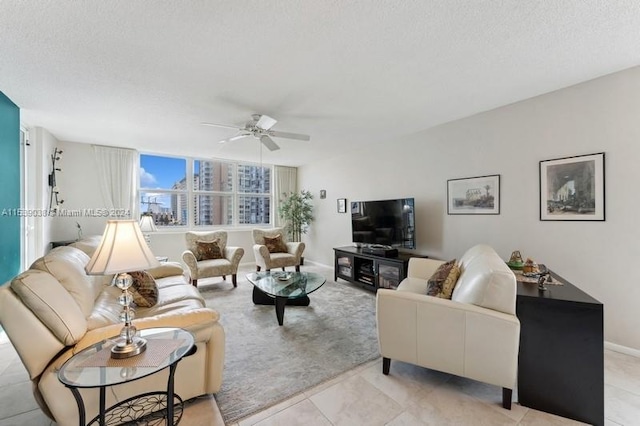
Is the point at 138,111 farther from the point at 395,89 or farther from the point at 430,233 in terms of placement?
the point at 430,233

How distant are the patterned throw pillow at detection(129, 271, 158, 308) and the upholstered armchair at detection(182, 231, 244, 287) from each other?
157 cm

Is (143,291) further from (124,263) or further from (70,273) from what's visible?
(124,263)

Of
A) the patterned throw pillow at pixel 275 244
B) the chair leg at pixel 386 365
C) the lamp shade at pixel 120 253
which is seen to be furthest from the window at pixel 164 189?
the chair leg at pixel 386 365

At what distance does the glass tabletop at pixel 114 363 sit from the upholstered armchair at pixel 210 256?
2593 millimetres

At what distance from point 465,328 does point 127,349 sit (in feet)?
6.18

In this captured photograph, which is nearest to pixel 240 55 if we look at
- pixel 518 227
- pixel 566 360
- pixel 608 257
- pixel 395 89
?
pixel 395 89

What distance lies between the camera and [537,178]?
269 cm

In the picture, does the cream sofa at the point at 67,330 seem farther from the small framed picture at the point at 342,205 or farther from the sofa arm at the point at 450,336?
the small framed picture at the point at 342,205

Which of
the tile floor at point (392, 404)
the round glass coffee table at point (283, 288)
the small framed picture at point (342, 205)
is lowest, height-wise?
the tile floor at point (392, 404)

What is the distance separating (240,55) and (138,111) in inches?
72.1

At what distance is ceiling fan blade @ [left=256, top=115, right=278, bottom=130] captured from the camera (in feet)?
8.79

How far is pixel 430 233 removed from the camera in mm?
3701

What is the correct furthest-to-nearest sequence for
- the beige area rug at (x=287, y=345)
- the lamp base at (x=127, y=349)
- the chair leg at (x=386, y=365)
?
the chair leg at (x=386, y=365) < the beige area rug at (x=287, y=345) < the lamp base at (x=127, y=349)

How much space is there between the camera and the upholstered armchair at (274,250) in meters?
4.67
